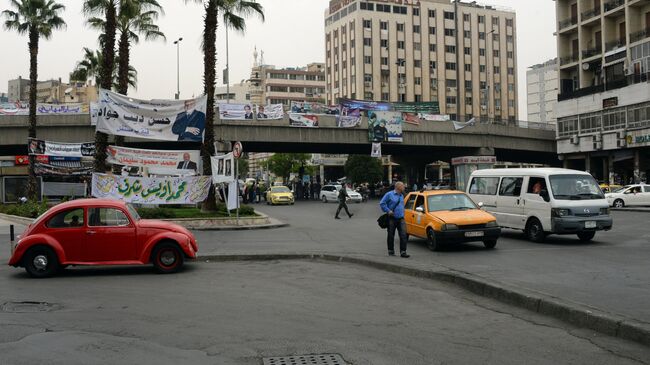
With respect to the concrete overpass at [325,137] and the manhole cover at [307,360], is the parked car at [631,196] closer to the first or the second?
the concrete overpass at [325,137]

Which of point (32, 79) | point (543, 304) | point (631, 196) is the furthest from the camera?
point (631, 196)

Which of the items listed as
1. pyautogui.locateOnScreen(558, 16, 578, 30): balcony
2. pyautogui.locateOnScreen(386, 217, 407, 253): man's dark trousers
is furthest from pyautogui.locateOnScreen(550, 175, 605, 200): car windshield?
pyautogui.locateOnScreen(558, 16, 578, 30): balcony

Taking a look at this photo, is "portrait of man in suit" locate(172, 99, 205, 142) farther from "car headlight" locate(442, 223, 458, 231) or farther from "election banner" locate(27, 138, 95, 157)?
"election banner" locate(27, 138, 95, 157)

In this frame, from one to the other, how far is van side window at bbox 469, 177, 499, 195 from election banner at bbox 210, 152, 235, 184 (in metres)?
9.09

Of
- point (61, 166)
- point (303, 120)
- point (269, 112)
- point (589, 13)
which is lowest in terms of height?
point (61, 166)

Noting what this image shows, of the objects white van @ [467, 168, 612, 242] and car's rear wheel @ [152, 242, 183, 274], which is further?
white van @ [467, 168, 612, 242]

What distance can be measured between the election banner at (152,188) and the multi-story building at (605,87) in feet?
119

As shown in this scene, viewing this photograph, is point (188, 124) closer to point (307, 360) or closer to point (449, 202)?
point (449, 202)

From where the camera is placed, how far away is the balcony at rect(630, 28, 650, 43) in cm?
4931

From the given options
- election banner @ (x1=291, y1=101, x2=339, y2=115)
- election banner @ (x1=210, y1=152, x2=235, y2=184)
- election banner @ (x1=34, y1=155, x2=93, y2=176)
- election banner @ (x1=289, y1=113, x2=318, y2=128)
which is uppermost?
election banner @ (x1=291, y1=101, x2=339, y2=115)

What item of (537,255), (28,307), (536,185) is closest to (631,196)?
(536,185)

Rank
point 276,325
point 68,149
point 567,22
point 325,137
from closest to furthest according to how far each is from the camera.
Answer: point 276,325
point 68,149
point 325,137
point 567,22

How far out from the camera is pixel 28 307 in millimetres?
8281

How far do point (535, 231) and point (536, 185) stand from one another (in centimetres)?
128
